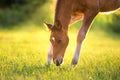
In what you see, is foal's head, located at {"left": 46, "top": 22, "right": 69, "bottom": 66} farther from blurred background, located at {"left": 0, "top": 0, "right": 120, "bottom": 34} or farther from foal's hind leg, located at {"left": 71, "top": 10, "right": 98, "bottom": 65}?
blurred background, located at {"left": 0, "top": 0, "right": 120, "bottom": 34}

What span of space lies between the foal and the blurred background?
16709 millimetres

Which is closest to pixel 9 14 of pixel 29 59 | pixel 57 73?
pixel 29 59

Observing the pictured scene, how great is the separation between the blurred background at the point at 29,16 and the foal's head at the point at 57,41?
1686 centimetres

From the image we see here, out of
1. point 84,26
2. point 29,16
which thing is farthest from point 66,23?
point 29,16

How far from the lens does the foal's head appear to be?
30.7ft

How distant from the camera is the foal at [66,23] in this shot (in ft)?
30.9

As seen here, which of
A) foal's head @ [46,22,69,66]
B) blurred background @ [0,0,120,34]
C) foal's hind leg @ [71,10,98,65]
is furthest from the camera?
blurred background @ [0,0,120,34]

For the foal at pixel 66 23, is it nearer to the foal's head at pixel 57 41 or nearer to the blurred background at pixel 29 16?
the foal's head at pixel 57 41

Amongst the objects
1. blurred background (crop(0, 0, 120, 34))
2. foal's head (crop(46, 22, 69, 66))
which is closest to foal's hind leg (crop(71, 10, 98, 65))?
foal's head (crop(46, 22, 69, 66))

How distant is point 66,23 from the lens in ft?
31.4

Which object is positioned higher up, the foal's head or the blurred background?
the foal's head

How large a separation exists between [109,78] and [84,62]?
7.29 feet

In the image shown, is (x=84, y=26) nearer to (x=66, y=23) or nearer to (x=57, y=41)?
(x=66, y=23)

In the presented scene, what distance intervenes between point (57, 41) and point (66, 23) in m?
0.45
